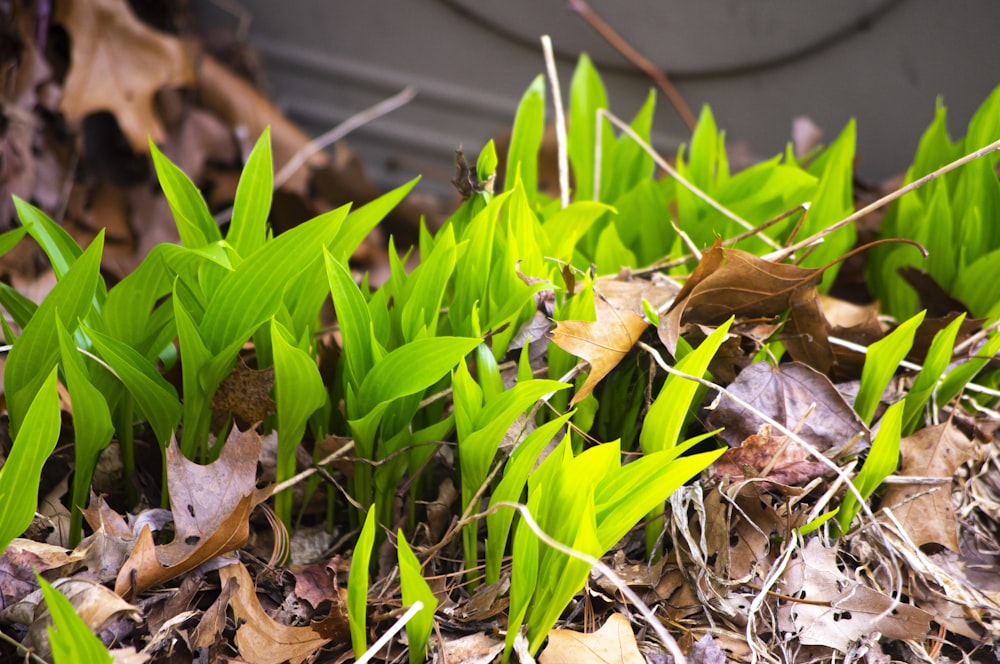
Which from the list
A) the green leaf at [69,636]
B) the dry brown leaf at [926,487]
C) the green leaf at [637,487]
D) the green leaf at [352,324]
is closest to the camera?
the green leaf at [69,636]

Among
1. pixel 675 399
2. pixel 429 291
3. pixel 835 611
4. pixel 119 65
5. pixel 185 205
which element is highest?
pixel 119 65

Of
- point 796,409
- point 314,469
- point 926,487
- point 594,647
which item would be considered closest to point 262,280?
point 314,469

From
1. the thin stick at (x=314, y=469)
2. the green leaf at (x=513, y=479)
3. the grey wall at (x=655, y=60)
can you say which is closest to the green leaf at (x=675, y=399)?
the green leaf at (x=513, y=479)

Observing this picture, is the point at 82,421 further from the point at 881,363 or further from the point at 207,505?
the point at 881,363

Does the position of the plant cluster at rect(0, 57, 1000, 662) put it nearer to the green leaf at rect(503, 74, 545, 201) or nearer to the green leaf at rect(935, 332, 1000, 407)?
the green leaf at rect(935, 332, 1000, 407)

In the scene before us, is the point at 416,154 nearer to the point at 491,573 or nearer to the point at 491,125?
the point at 491,125

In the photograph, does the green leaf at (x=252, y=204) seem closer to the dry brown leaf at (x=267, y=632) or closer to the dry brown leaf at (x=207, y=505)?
the dry brown leaf at (x=207, y=505)
